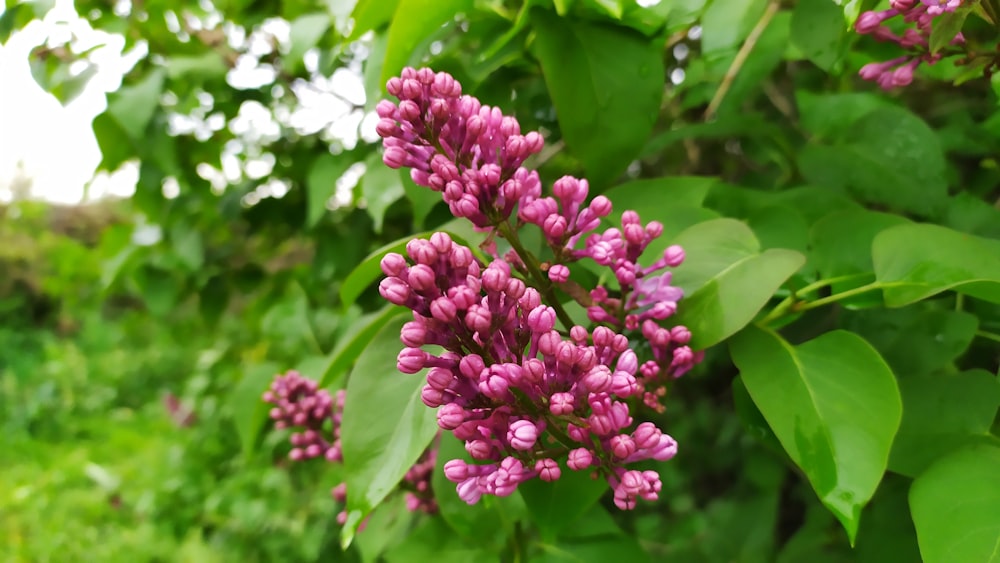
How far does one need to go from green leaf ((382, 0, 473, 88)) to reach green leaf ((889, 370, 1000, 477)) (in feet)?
1.84

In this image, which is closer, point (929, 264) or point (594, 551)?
point (929, 264)

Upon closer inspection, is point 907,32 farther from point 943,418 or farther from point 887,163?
point 943,418

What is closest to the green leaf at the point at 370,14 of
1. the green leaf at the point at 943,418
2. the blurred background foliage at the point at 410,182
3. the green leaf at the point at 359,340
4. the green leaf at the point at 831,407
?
the blurred background foliage at the point at 410,182

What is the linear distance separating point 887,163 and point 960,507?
1.61 ft

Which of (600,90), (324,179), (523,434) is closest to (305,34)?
(324,179)

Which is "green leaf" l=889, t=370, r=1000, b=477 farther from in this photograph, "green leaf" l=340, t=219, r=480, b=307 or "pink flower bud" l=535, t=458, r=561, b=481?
"green leaf" l=340, t=219, r=480, b=307

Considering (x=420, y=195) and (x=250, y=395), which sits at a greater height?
(x=420, y=195)

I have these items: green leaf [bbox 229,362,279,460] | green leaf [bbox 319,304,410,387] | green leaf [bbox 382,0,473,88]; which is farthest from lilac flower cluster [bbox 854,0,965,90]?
green leaf [bbox 229,362,279,460]

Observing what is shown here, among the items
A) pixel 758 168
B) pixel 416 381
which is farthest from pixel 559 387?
pixel 758 168

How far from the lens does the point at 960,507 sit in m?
0.49

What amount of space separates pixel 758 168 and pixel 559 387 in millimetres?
1032

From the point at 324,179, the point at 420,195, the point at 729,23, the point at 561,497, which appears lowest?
the point at 324,179

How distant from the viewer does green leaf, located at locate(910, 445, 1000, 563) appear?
0.47 m

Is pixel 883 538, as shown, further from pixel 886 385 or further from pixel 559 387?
pixel 559 387
